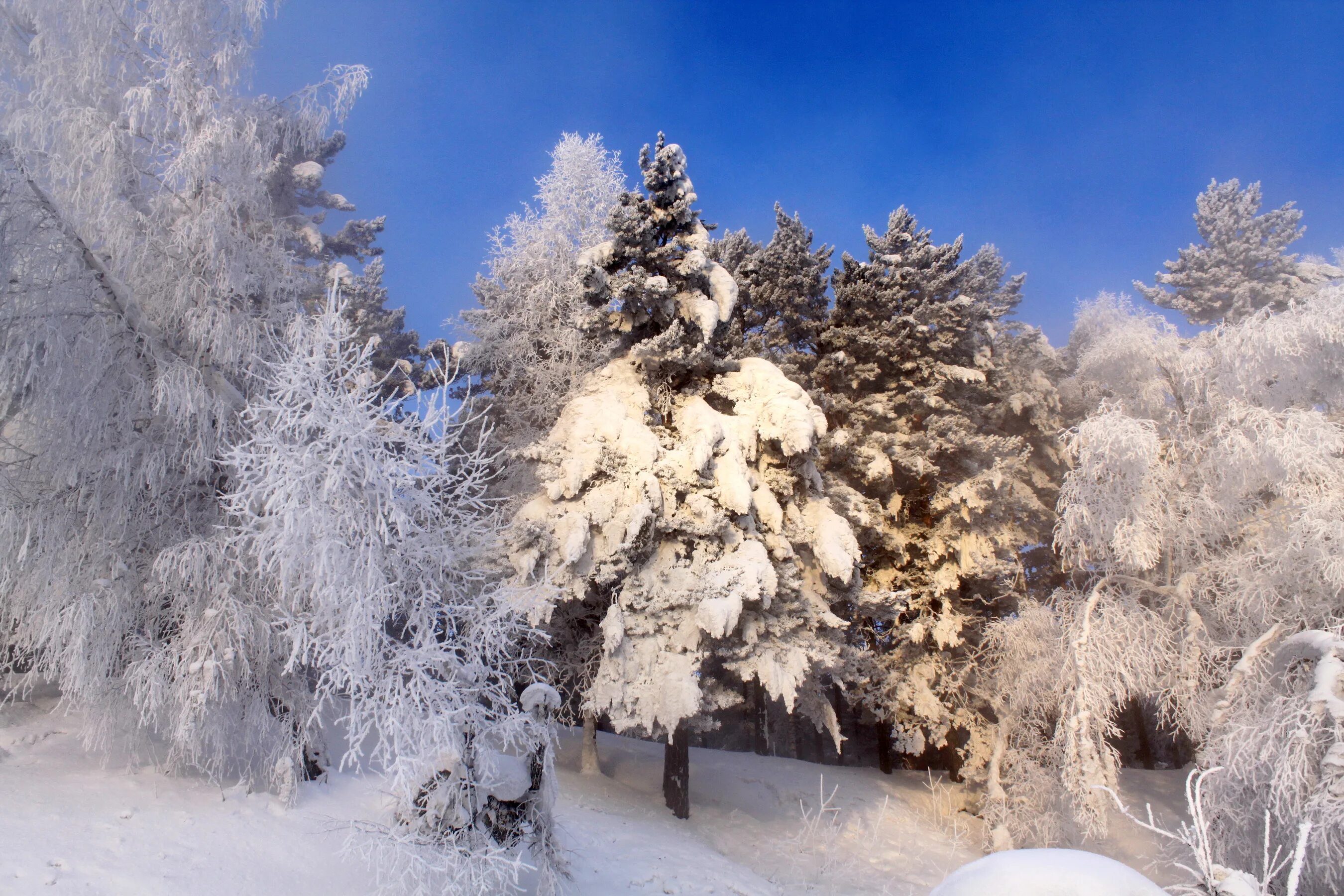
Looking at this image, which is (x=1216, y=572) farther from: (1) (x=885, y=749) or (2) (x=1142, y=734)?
(2) (x=1142, y=734)

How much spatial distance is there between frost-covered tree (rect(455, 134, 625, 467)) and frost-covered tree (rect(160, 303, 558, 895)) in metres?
6.97

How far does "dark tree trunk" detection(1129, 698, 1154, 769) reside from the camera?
19.1m

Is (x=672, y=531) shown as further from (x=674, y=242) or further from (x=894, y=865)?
(x=894, y=865)

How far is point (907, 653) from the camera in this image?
1394 cm

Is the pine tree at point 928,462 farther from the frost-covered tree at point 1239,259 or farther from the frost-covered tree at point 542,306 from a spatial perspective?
the frost-covered tree at point 1239,259

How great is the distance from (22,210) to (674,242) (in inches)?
335

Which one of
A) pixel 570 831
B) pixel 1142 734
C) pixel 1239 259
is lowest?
pixel 570 831

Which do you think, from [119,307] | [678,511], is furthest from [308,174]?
[678,511]

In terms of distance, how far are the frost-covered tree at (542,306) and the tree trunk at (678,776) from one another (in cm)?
618

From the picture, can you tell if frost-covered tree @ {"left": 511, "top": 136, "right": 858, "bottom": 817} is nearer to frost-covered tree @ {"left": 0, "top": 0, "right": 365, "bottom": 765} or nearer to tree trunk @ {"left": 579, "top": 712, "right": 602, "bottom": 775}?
tree trunk @ {"left": 579, "top": 712, "right": 602, "bottom": 775}

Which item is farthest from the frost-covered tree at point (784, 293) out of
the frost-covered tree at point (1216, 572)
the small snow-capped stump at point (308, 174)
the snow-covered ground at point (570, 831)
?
the small snow-capped stump at point (308, 174)

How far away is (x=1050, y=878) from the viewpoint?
10.9 feet

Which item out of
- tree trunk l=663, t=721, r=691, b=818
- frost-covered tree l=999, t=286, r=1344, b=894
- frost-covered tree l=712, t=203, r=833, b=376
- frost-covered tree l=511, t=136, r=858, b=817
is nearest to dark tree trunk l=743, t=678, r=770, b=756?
tree trunk l=663, t=721, r=691, b=818

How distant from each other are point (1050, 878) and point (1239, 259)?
23747 mm
